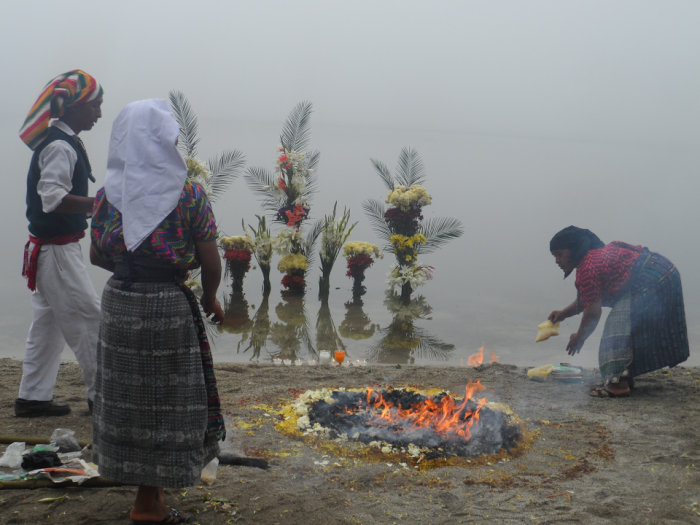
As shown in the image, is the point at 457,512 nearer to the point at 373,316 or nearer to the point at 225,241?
the point at 373,316

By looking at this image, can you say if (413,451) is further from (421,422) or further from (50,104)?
(50,104)

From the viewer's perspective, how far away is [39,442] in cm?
363

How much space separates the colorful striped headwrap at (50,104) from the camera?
3891 mm

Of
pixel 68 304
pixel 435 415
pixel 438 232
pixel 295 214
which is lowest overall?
pixel 435 415

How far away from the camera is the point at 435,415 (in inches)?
172

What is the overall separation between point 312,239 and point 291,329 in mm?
2577

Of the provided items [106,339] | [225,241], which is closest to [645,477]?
[106,339]

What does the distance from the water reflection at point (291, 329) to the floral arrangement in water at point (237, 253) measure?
83cm

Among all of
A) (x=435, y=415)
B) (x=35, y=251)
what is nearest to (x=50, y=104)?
(x=35, y=251)

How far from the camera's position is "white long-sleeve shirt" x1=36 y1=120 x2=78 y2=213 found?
12.2 feet

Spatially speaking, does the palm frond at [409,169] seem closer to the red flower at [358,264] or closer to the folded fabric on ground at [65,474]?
the red flower at [358,264]

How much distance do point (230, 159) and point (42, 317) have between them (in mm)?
6298

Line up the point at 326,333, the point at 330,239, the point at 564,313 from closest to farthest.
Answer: the point at 564,313 < the point at 326,333 < the point at 330,239

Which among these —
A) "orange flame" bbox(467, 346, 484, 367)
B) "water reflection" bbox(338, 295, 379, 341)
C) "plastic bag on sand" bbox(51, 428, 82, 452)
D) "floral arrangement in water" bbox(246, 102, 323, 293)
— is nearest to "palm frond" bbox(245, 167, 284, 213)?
"floral arrangement in water" bbox(246, 102, 323, 293)
